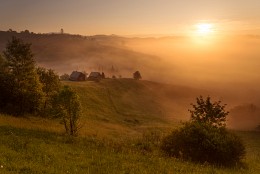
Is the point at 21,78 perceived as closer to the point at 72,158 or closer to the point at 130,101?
the point at 72,158

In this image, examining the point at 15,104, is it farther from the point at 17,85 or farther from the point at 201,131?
the point at 201,131

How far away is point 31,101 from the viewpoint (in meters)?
67.1

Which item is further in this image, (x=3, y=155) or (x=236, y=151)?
(x=236, y=151)

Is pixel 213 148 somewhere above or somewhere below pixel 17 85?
below

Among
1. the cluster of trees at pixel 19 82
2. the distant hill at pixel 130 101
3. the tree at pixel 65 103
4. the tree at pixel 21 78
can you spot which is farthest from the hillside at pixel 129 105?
the tree at pixel 65 103

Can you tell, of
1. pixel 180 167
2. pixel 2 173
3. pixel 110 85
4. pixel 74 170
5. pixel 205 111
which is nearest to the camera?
pixel 2 173

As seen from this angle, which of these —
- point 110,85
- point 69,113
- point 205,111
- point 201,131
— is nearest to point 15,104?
point 69,113


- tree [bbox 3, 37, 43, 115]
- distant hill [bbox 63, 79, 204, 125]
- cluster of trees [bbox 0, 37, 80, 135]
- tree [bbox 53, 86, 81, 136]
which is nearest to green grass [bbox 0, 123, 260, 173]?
tree [bbox 53, 86, 81, 136]

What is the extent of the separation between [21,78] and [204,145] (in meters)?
46.1

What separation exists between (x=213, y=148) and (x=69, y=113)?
2498cm

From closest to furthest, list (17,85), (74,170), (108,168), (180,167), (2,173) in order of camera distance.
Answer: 1. (2,173)
2. (74,170)
3. (108,168)
4. (180,167)
5. (17,85)

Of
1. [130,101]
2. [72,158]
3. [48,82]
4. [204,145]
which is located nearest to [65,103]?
[204,145]

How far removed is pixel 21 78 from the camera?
65.5 m

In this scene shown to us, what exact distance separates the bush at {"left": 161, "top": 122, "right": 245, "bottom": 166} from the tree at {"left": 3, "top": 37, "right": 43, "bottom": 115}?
1630 inches
